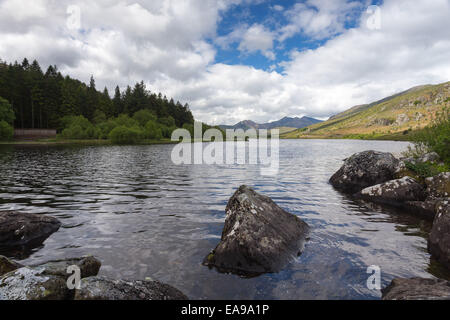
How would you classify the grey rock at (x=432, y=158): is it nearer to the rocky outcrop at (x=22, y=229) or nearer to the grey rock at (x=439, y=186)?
the grey rock at (x=439, y=186)

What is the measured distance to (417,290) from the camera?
5.45m

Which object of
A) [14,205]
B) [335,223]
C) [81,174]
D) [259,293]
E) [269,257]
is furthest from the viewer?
[81,174]

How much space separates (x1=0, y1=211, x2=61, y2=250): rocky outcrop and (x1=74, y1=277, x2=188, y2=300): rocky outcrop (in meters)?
5.83

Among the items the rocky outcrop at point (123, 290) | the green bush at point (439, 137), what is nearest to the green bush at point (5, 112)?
the rocky outcrop at point (123, 290)

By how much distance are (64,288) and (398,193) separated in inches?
665

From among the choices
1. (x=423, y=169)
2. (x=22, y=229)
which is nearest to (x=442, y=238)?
(x=423, y=169)

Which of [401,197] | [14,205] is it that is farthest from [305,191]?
[14,205]

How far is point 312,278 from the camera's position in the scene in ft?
23.0

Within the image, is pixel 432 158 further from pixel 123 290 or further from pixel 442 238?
Result: pixel 123 290

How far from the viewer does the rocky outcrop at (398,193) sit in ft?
47.7

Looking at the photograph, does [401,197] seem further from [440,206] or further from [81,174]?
[81,174]

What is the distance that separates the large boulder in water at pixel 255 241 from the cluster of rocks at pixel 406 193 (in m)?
2.99

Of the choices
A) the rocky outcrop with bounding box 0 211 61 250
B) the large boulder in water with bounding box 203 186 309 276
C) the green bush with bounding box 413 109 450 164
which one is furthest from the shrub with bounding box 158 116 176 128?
the large boulder in water with bounding box 203 186 309 276

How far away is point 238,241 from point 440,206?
7746mm
